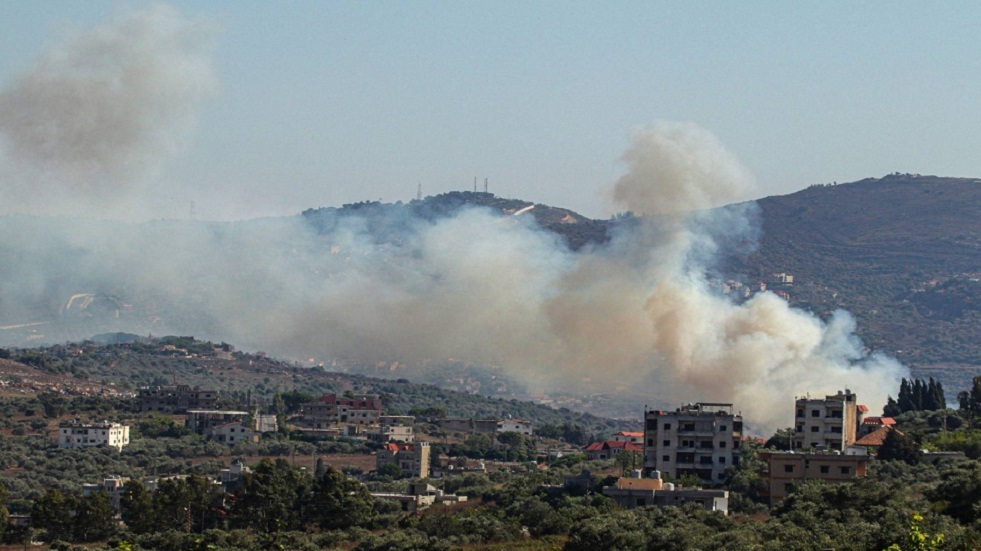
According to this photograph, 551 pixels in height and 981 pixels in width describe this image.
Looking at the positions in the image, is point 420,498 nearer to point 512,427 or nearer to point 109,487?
point 109,487

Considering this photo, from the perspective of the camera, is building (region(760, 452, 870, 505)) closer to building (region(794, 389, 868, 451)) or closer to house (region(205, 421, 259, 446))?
building (region(794, 389, 868, 451))

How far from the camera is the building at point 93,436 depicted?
117 meters

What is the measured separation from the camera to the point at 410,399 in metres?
196

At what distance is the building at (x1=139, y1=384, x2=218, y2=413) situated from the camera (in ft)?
459

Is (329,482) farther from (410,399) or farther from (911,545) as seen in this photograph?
(410,399)

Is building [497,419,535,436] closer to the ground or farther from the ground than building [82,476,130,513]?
farther from the ground

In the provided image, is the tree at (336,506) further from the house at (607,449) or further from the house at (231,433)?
the house at (231,433)

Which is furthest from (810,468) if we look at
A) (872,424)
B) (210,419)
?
(210,419)

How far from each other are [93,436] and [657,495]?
2180 inches

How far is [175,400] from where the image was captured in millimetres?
141250

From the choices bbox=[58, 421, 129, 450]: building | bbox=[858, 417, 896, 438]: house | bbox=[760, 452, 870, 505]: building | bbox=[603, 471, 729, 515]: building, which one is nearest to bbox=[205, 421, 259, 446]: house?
bbox=[58, 421, 129, 450]: building

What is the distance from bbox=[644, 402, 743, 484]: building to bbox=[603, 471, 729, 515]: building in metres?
6.22

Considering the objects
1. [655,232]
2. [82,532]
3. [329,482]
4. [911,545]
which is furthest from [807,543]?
[655,232]

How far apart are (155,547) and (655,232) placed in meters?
91.9
